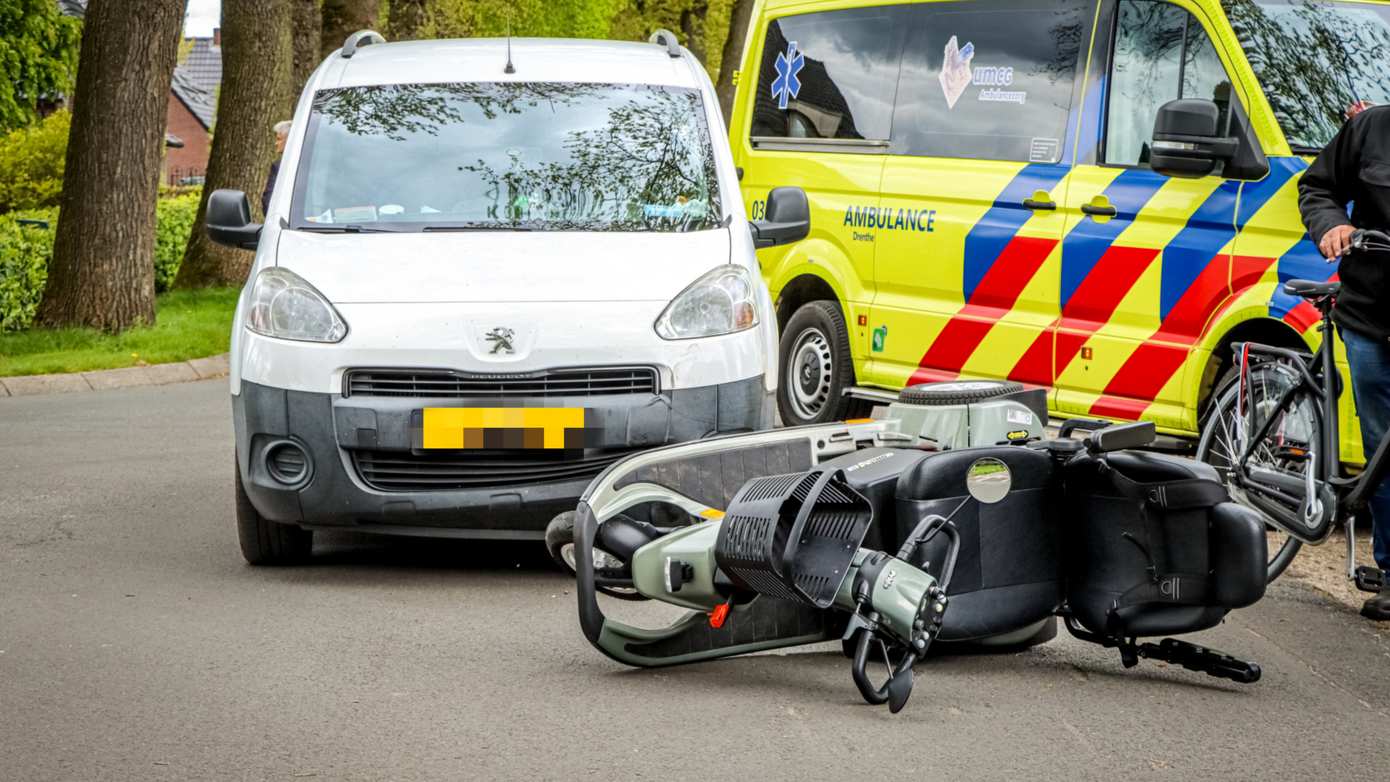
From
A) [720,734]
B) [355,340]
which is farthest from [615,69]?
[720,734]

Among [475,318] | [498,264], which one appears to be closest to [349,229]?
[498,264]

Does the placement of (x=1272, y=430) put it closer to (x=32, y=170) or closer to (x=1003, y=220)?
(x=1003, y=220)

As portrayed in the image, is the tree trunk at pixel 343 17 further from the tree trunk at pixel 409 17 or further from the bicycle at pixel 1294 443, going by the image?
the bicycle at pixel 1294 443

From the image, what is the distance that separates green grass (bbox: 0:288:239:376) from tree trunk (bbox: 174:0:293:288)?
118 inches

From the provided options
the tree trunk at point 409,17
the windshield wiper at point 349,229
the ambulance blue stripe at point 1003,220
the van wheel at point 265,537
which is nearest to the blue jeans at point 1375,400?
the ambulance blue stripe at point 1003,220

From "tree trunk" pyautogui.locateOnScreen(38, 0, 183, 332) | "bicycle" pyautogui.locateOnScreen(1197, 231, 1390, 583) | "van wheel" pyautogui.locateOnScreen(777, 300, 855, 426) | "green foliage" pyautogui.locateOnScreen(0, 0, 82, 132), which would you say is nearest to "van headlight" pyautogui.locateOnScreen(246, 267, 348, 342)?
"bicycle" pyautogui.locateOnScreen(1197, 231, 1390, 583)

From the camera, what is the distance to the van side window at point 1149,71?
27.7 feet

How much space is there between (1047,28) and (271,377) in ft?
14.3

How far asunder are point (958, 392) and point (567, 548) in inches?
46.8

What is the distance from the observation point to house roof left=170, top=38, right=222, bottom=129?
87.9 meters

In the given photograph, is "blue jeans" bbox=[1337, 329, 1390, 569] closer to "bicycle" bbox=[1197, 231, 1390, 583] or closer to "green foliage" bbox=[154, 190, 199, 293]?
"bicycle" bbox=[1197, 231, 1390, 583]

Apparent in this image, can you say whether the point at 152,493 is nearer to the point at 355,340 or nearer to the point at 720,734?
the point at 355,340

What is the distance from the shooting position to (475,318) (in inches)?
266

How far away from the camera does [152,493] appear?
898 centimetres
